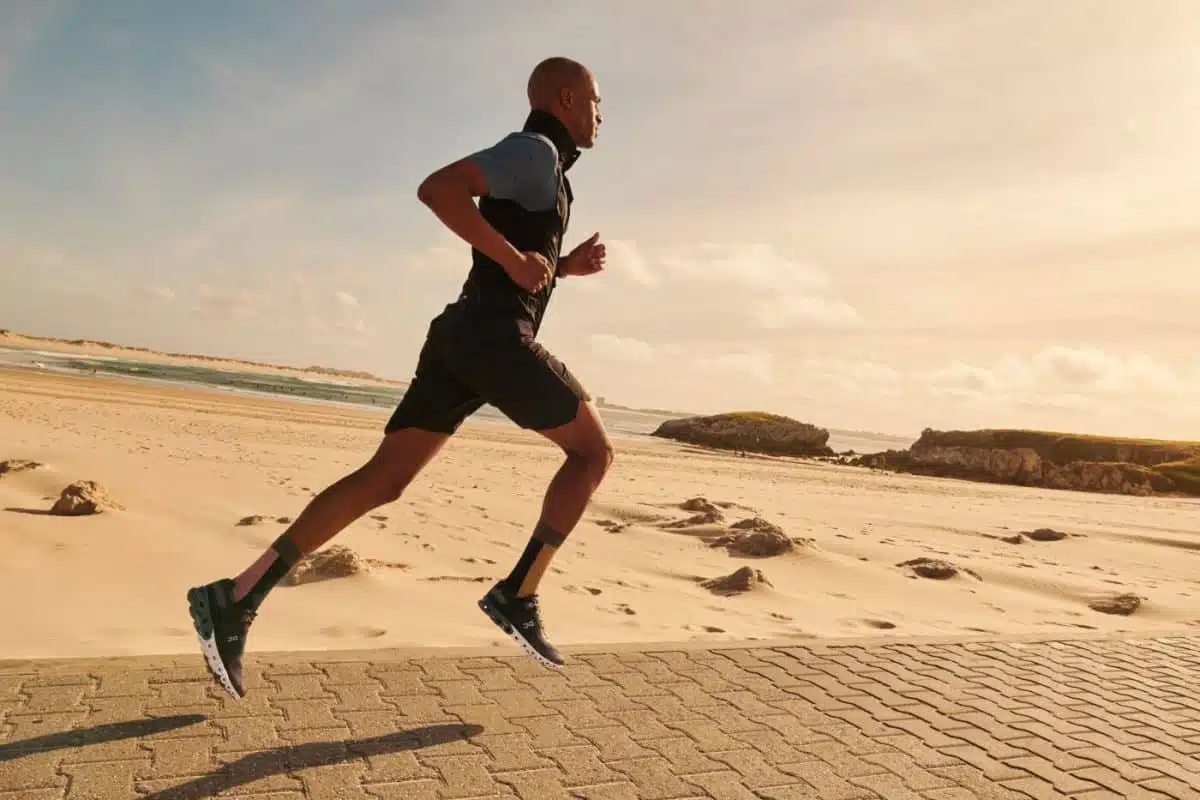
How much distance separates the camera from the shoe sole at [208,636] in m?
3.01

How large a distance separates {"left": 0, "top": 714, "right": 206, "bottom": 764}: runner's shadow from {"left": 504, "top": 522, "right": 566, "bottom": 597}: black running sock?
3.98 ft

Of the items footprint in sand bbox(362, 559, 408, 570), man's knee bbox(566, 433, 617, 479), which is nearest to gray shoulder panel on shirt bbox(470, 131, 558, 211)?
man's knee bbox(566, 433, 617, 479)

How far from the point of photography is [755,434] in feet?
124

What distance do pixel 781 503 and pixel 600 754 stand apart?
11.9 meters

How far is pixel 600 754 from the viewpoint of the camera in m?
3.01

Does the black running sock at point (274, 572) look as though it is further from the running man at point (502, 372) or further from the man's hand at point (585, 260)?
the man's hand at point (585, 260)

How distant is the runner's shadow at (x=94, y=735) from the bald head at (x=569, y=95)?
2551mm

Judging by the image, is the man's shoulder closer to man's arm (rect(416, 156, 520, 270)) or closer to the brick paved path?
man's arm (rect(416, 156, 520, 270))

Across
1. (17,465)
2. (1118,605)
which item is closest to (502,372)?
(1118,605)

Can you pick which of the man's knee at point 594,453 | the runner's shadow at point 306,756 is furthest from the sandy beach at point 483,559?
the man's knee at point 594,453

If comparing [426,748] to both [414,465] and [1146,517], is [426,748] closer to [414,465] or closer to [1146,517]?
[414,465]

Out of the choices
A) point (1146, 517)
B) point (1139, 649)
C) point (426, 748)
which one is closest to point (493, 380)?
point (426, 748)

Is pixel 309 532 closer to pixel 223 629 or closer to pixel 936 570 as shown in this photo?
pixel 223 629

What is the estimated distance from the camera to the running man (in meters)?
2.88
